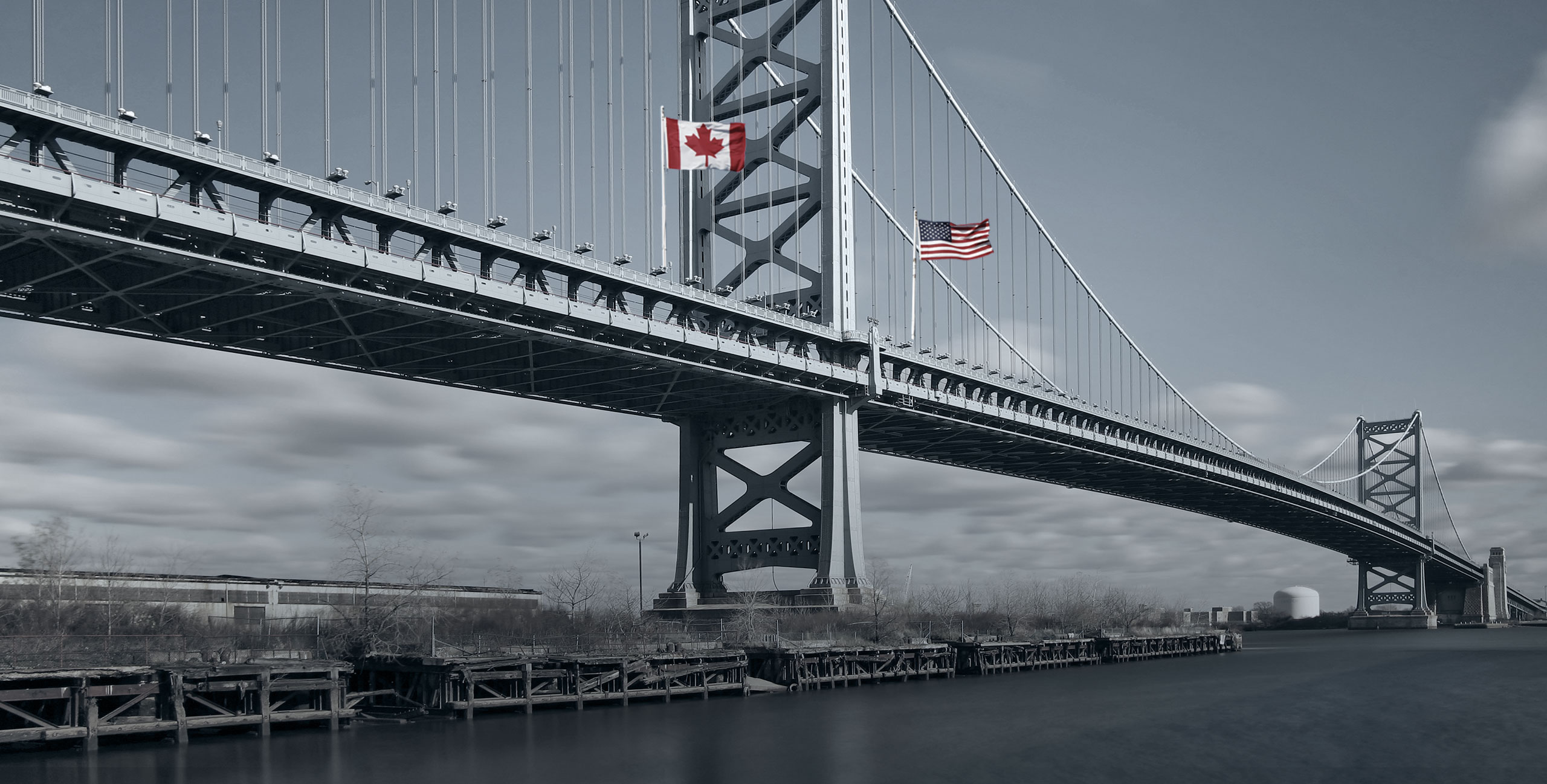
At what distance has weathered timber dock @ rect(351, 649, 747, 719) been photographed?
3753cm

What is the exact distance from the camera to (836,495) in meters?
60.3

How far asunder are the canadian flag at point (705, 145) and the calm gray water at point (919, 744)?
19882 millimetres

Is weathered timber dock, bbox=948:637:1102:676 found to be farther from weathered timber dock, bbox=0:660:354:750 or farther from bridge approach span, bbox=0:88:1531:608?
weathered timber dock, bbox=0:660:354:750

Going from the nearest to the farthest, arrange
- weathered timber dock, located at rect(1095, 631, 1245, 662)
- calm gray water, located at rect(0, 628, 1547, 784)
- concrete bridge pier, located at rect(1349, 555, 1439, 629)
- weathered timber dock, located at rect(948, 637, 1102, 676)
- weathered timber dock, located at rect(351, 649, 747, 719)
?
calm gray water, located at rect(0, 628, 1547, 784), weathered timber dock, located at rect(351, 649, 747, 719), weathered timber dock, located at rect(948, 637, 1102, 676), weathered timber dock, located at rect(1095, 631, 1245, 662), concrete bridge pier, located at rect(1349, 555, 1439, 629)

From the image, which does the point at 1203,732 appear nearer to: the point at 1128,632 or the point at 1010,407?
the point at 1010,407

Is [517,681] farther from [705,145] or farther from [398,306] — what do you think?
[705,145]

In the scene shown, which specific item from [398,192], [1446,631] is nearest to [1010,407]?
[398,192]

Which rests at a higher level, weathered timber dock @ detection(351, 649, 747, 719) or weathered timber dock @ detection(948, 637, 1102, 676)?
weathered timber dock @ detection(351, 649, 747, 719)

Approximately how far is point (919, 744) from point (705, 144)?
27.1 metres

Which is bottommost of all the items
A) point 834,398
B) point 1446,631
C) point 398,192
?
point 1446,631

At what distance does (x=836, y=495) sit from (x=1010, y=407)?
2043cm

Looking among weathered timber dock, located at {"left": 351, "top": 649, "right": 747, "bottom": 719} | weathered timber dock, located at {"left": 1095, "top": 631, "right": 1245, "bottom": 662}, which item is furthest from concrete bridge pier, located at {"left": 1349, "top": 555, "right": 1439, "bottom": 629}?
weathered timber dock, located at {"left": 351, "top": 649, "right": 747, "bottom": 719}

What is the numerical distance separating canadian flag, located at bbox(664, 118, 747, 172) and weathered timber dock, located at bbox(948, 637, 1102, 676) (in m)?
22.8

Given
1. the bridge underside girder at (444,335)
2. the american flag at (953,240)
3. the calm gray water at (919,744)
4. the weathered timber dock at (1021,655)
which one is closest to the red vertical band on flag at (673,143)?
→ the bridge underside girder at (444,335)
